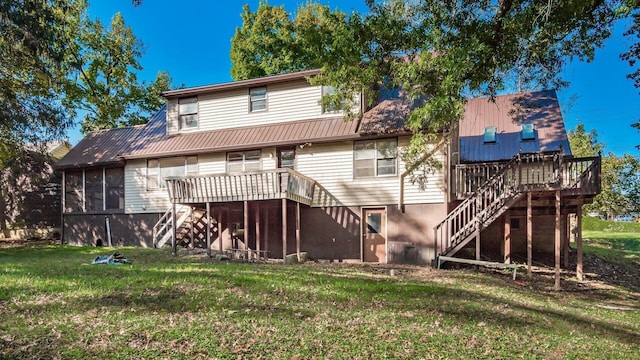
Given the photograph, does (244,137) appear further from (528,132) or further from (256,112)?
(528,132)

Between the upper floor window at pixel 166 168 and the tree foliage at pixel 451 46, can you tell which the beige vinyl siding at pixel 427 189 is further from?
the upper floor window at pixel 166 168

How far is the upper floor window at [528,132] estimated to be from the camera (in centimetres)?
1609

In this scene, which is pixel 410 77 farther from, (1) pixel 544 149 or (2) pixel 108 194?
(2) pixel 108 194

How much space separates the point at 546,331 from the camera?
5.98 meters

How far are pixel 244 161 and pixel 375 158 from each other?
497 cm

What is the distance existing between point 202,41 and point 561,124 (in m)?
21.2

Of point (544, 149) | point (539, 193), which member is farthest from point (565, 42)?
point (544, 149)

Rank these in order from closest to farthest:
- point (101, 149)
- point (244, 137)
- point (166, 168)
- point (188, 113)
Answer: point (244, 137), point (166, 168), point (188, 113), point (101, 149)

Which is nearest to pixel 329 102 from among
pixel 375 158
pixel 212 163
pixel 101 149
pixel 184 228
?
pixel 375 158

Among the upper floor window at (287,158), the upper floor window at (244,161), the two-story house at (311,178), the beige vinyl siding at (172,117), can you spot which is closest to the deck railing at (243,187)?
the two-story house at (311,178)

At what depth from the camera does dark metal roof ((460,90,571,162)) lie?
15789 mm

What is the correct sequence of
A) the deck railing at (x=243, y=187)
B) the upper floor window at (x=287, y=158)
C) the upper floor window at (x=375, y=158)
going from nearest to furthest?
the deck railing at (x=243, y=187)
the upper floor window at (x=375, y=158)
the upper floor window at (x=287, y=158)

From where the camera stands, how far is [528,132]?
53.2 ft

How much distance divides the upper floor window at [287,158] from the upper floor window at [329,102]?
6.36 feet
